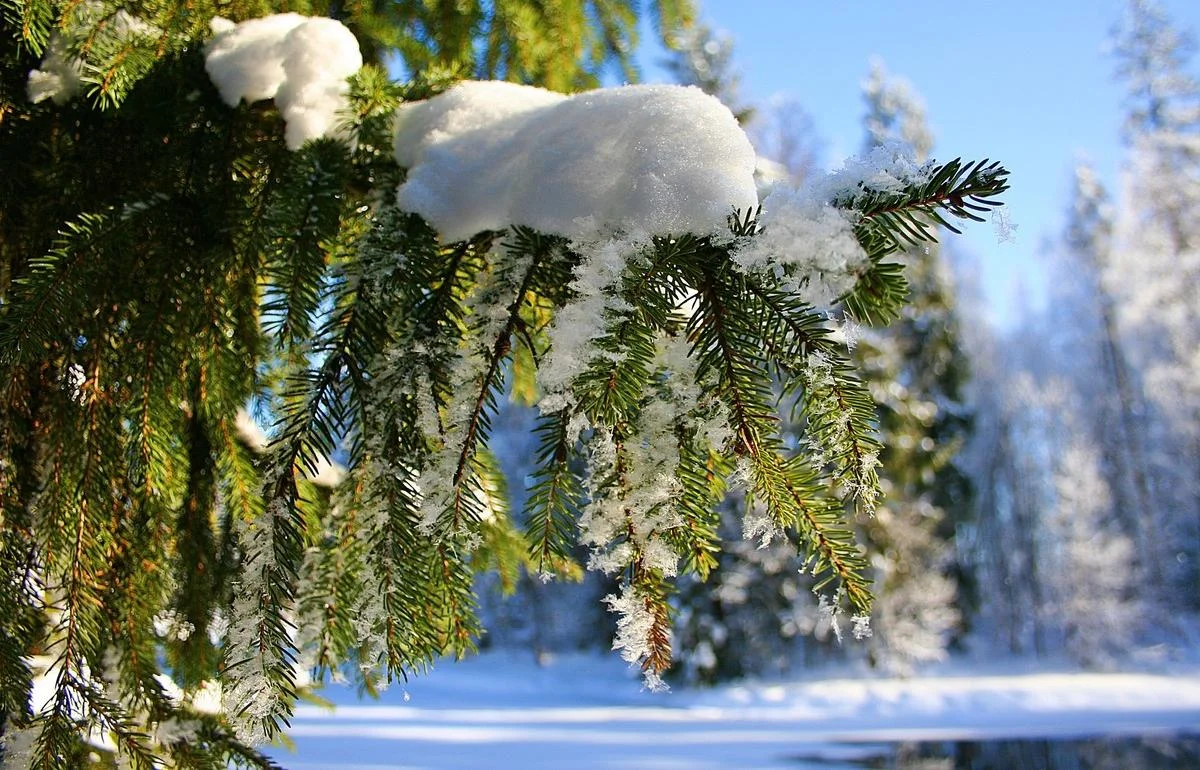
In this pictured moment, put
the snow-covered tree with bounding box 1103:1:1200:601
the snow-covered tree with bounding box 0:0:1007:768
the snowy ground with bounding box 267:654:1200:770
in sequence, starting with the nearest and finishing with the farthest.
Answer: the snow-covered tree with bounding box 0:0:1007:768
the snowy ground with bounding box 267:654:1200:770
the snow-covered tree with bounding box 1103:1:1200:601

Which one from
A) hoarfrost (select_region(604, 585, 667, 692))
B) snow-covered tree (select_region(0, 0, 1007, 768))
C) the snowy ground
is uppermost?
snow-covered tree (select_region(0, 0, 1007, 768))

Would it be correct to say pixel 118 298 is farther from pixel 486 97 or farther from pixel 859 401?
pixel 859 401

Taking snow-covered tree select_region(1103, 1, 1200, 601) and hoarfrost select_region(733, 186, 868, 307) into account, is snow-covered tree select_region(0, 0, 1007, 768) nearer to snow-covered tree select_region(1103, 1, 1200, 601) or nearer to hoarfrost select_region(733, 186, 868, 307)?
hoarfrost select_region(733, 186, 868, 307)

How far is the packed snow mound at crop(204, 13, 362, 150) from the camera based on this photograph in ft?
3.25

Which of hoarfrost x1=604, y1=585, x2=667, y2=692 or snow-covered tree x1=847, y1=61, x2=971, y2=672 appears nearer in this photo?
hoarfrost x1=604, y1=585, x2=667, y2=692

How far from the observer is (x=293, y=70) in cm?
101

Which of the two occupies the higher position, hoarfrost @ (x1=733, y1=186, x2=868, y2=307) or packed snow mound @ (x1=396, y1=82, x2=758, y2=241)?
packed snow mound @ (x1=396, y1=82, x2=758, y2=241)

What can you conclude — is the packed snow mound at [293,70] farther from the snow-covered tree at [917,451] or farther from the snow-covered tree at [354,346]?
the snow-covered tree at [917,451]

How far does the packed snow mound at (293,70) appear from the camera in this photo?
0.99 meters

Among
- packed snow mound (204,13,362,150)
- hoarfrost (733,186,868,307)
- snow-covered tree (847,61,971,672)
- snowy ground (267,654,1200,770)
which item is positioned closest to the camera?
hoarfrost (733,186,868,307)

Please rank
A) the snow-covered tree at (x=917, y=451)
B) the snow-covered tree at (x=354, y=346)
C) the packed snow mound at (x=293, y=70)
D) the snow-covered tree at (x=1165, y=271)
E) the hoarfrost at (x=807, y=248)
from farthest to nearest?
the snow-covered tree at (x=1165, y=271)
the snow-covered tree at (x=917, y=451)
the packed snow mound at (x=293, y=70)
the snow-covered tree at (x=354, y=346)
the hoarfrost at (x=807, y=248)

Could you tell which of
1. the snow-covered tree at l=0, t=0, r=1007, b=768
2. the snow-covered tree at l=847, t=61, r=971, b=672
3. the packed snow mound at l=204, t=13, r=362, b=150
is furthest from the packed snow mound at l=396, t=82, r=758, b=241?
the snow-covered tree at l=847, t=61, r=971, b=672

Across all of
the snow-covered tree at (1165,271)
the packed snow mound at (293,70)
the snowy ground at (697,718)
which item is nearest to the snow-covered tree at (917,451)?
the snowy ground at (697,718)

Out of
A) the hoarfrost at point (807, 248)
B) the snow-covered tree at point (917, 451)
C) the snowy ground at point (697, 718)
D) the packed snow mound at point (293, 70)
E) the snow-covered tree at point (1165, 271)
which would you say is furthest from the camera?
the snow-covered tree at point (1165, 271)
